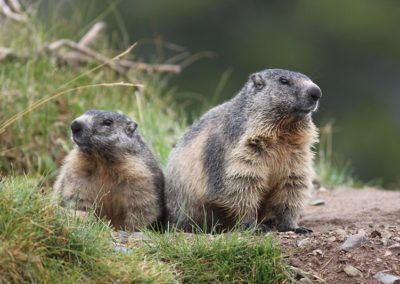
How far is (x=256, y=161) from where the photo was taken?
739cm

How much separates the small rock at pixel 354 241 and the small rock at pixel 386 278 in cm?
33

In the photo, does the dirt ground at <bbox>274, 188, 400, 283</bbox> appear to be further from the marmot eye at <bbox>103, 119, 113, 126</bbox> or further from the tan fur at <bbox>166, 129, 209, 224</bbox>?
the marmot eye at <bbox>103, 119, 113, 126</bbox>

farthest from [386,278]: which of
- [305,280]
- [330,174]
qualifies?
[330,174]

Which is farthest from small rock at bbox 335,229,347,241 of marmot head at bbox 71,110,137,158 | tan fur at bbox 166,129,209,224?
marmot head at bbox 71,110,137,158

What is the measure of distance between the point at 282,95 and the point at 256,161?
1.76ft

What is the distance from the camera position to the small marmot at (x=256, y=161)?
7.40m

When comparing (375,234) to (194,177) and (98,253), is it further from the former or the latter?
(98,253)

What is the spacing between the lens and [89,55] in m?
10.8

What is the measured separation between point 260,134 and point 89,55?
12.7ft

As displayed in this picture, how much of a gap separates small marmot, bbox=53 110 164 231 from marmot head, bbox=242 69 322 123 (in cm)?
112

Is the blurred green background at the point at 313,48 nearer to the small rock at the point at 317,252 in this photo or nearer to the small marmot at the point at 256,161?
the small marmot at the point at 256,161

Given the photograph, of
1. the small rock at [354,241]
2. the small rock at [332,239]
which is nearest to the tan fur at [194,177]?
the small rock at [332,239]

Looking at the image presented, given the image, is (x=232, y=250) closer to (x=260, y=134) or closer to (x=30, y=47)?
(x=260, y=134)

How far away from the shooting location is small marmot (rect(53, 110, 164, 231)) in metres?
7.88
